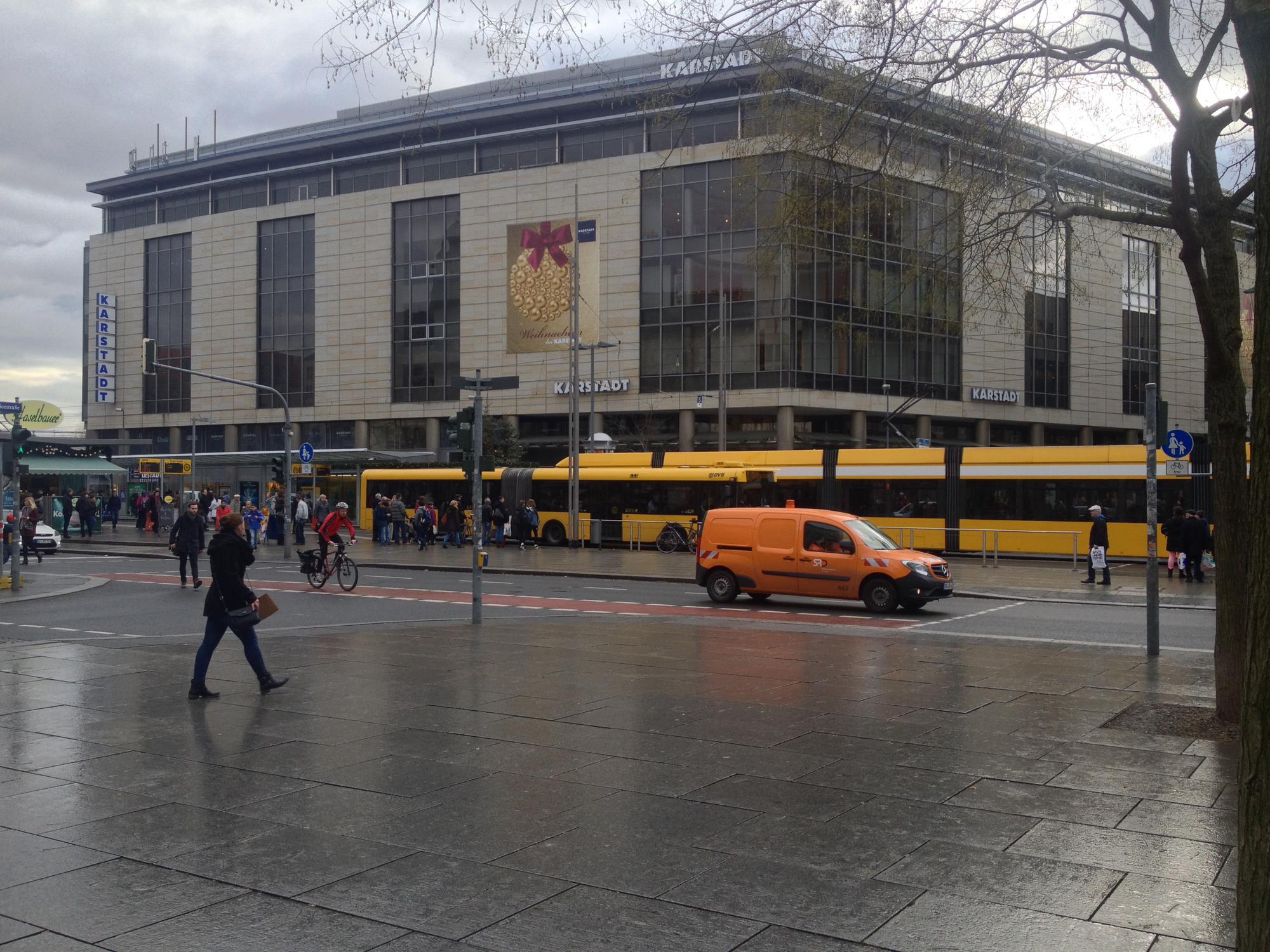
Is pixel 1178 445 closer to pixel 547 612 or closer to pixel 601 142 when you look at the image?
pixel 547 612

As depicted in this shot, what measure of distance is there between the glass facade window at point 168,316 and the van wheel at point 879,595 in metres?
65.6

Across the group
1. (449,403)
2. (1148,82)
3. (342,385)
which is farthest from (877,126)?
(342,385)

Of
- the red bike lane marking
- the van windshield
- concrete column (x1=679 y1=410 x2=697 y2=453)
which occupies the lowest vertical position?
the red bike lane marking

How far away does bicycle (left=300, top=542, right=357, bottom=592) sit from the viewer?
75.3 feet

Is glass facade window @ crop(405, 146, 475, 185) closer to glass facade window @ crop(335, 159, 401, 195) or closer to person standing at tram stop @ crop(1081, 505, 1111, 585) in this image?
glass facade window @ crop(335, 159, 401, 195)

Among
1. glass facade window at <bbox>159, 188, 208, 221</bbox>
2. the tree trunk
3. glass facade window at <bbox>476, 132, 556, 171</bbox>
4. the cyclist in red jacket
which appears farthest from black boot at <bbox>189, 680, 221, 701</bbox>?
glass facade window at <bbox>159, 188, 208, 221</bbox>

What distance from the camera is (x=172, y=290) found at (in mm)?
76688

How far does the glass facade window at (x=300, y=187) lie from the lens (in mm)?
70312

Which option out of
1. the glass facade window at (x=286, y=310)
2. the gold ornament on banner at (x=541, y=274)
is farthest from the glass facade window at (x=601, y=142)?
the glass facade window at (x=286, y=310)

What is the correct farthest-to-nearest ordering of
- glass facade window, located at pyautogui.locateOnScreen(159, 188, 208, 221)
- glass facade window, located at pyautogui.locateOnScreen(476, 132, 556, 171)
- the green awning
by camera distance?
glass facade window, located at pyautogui.locateOnScreen(159, 188, 208, 221) → glass facade window, located at pyautogui.locateOnScreen(476, 132, 556, 171) → the green awning

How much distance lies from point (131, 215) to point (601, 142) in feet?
124

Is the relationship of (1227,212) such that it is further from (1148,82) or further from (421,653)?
(421,653)

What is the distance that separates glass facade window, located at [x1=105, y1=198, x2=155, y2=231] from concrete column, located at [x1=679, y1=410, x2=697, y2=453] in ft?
140

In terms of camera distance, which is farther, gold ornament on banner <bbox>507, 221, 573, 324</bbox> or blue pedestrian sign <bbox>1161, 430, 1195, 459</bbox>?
gold ornament on banner <bbox>507, 221, 573, 324</bbox>
